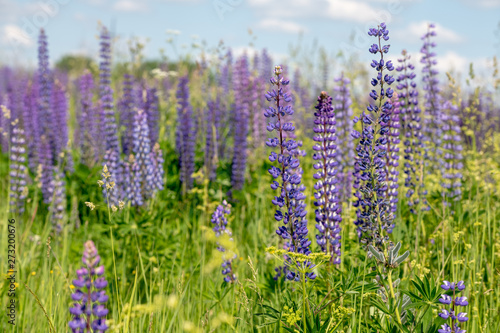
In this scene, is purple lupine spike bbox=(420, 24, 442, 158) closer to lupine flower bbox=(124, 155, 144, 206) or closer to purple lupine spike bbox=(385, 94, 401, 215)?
purple lupine spike bbox=(385, 94, 401, 215)

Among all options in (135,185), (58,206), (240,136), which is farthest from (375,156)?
(58,206)

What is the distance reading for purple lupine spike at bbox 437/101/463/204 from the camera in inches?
187

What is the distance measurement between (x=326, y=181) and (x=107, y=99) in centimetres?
418

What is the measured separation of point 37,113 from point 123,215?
4013 millimetres

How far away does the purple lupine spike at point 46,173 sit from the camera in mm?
5725

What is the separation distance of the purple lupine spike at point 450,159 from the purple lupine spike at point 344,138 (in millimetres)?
992

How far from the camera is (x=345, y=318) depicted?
8.93 ft

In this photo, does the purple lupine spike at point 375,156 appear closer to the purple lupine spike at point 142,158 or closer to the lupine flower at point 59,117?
the purple lupine spike at point 142,158

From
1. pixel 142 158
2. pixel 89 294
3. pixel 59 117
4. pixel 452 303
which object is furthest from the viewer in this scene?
pixel 59 117

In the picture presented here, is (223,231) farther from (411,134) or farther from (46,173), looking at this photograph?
(46,173)

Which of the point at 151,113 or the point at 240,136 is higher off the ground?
the point at 151,113

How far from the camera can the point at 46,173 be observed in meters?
5.91

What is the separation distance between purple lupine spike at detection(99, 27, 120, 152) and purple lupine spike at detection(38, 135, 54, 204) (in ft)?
2.67

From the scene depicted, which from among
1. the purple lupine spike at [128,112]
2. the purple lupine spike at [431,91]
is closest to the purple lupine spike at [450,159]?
the purple lupine spike at [431,91]
